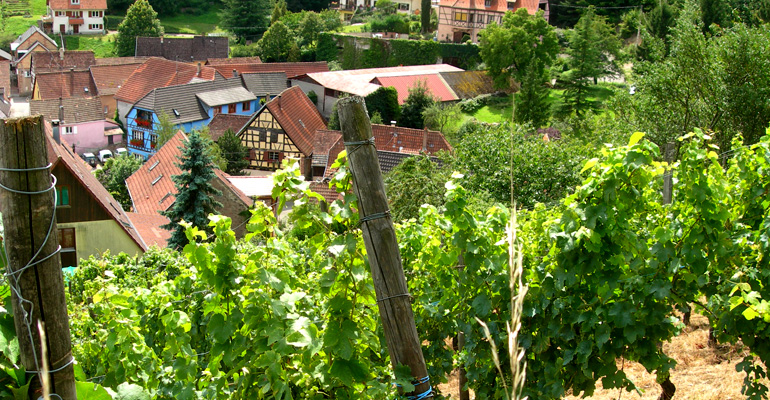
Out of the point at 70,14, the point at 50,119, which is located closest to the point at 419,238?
the point at 50,119

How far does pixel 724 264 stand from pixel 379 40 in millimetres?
53906

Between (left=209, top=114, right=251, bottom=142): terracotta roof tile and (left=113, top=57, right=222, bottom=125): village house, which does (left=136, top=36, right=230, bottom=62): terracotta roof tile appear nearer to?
(left=113, top=57, right=222, bottom=125): village house

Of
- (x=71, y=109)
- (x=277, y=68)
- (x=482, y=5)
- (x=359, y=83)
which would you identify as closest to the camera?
(x=71, y=109)

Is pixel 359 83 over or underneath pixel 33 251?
over

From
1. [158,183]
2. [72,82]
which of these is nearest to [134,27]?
[72,82]

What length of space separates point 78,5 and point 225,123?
132 feet

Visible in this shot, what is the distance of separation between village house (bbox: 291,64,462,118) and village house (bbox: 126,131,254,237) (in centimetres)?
1744

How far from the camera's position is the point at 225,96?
4372 centimetres

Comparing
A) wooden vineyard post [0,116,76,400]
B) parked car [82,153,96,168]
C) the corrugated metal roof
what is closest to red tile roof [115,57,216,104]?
the corrugated metal roof

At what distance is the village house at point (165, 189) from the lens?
23.5 m

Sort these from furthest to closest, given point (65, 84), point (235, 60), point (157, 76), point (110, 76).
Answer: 1. point (235, 60)
2. point (110, 76)
3. point (157, 76)
4. point (65, 84)

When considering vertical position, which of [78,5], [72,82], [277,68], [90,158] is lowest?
[90,158]

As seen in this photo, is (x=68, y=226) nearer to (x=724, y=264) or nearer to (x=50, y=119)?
(x=724, y=264)

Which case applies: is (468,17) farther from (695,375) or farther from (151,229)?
(695,375)
